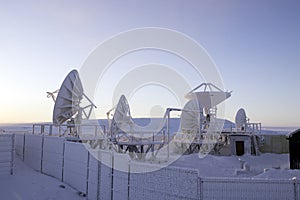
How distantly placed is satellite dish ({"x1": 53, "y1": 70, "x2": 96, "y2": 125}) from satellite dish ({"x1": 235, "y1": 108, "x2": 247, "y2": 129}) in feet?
75.6

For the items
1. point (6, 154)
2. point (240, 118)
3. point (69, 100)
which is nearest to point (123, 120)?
point (69, 100)

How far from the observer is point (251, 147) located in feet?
101

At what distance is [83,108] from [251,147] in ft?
65.0

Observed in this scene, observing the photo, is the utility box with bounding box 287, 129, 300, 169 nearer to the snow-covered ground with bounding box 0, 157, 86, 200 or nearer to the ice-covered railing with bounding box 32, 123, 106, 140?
the ice-covered railing with bounding box 32, 123, 106, 140

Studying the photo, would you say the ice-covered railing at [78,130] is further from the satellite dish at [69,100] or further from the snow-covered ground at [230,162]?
the snow-covered ground at [230,162]

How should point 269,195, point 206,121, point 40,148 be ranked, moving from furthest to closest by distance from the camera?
point 206,121
point 40,148
point 269,195

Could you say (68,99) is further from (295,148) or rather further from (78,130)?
(295,148)

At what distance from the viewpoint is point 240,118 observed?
3672 cm

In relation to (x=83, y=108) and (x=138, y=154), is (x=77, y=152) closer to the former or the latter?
(x=83, y=108)

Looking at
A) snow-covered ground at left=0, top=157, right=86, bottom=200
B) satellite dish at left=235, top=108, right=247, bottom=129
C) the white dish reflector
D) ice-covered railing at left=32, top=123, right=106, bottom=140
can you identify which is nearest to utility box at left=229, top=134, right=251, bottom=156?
satellite dish at left=235, top=108, right=247, bottom=129

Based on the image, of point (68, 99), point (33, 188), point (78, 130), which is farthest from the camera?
point (68, 99)

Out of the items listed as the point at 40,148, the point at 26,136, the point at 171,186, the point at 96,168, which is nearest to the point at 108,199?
the point at 96,168

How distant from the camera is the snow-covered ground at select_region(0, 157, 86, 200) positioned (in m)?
10.5

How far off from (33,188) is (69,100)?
7.75 metres
